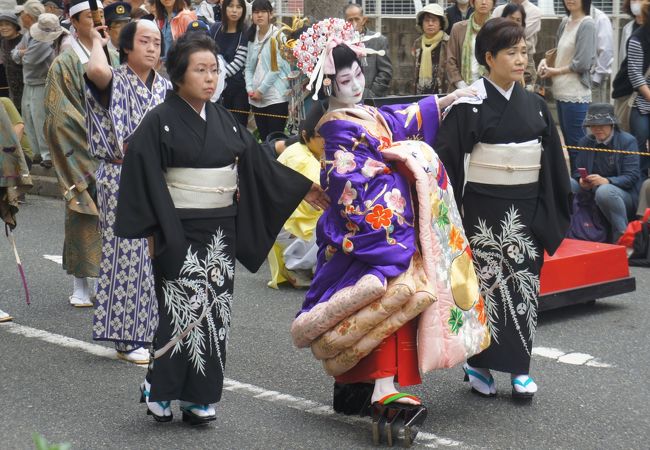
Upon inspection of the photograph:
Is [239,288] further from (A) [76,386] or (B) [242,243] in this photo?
(B) [242,243]

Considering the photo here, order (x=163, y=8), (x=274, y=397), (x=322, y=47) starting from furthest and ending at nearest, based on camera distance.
→ (x=163, y=8) → (x=274, y=397) → (x=322, y=47)

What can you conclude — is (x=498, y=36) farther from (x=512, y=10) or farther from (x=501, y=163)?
(x=512, y=10)

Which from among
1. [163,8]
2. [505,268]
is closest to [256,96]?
[163,8]

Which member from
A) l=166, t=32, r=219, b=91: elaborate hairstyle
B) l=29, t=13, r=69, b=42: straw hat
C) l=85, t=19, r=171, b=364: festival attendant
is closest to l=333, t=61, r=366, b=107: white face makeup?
l=166, t=32, r=219, b=91: elaborate hairstyle

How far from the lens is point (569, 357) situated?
6.01m

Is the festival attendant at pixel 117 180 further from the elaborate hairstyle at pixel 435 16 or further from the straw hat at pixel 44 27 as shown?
the straw hat at pixel 44 27

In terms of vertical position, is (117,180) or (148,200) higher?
(148,200)

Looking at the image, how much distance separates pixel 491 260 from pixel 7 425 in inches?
92.0

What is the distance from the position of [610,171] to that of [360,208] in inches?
177

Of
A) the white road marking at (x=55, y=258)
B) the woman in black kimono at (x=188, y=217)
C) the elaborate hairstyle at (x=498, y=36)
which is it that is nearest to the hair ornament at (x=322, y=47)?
the woman in black kimono at (x=188, y=217)

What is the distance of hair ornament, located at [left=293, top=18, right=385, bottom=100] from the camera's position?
4961mm

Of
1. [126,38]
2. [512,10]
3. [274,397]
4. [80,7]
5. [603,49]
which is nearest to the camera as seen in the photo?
[274,397]

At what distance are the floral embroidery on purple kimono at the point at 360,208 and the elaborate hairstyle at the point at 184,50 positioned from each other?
0.62 meters

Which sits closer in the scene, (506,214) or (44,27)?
(506,214)
